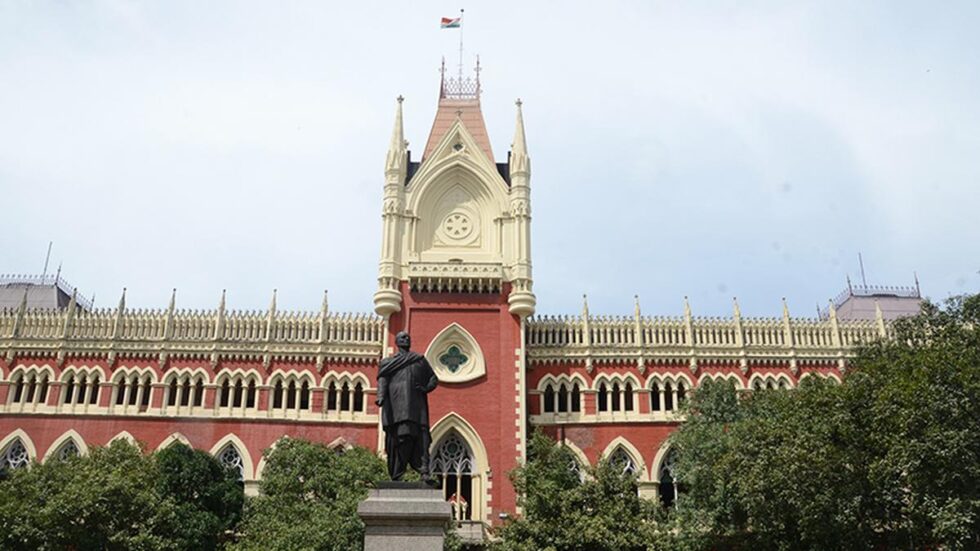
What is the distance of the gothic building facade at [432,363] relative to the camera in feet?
122

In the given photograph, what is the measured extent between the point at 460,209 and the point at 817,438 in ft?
68.0

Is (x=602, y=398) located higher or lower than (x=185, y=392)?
lower

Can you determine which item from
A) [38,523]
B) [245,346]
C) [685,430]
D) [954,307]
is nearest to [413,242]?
[245,346]

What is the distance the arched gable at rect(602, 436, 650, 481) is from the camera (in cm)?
3728

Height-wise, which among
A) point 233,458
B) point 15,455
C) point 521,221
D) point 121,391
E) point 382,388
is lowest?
point 382,388

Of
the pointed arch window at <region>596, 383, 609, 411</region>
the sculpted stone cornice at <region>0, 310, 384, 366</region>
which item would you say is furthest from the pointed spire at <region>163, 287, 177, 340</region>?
the pointed arch window at <region>596, 383, 609, 411</region>

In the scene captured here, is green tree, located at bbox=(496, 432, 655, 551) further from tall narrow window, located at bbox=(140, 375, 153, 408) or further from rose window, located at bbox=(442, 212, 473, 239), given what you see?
tall narrow window, located at bbox=(140, 375, 153, 408)

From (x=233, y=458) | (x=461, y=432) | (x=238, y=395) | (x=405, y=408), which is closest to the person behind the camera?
(x=405, y=408)

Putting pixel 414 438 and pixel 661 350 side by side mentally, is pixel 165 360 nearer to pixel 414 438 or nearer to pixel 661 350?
pixel 661 350

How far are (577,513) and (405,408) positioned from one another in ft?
45.0

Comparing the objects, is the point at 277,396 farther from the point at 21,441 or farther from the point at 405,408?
the point at 405,408

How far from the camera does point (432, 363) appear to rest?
37531mm

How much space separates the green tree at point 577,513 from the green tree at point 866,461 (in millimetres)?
2288

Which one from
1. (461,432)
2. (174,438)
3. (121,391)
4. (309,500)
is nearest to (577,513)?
(309,500)
